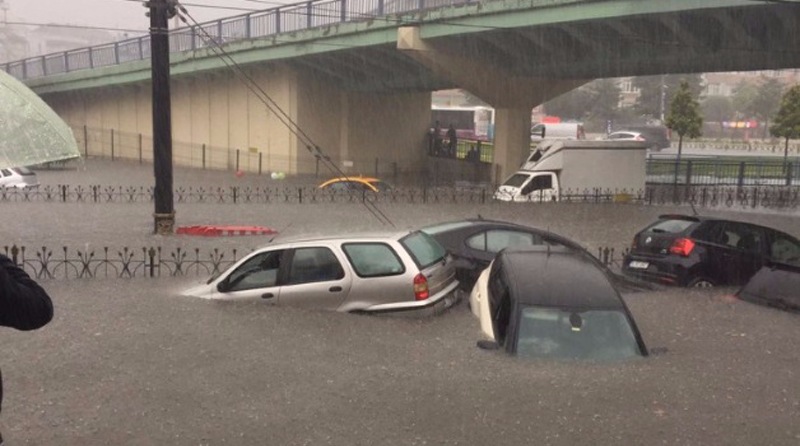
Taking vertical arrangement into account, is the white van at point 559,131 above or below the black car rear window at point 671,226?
above

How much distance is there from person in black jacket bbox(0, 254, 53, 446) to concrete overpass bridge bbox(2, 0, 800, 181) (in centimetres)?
1721

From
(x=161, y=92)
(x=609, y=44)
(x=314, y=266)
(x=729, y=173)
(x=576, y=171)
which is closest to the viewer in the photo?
(x=314, y=266)

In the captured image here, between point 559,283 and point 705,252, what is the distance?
5.05 metres

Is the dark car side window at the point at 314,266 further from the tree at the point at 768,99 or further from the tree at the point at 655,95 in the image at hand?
the tree at the point at 768,99

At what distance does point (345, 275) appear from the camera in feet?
27.4

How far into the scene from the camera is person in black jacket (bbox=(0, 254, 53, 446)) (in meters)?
2.89

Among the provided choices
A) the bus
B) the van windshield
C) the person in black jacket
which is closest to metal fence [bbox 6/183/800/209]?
the van windshield

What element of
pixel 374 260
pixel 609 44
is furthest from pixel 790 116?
pixel 374 260

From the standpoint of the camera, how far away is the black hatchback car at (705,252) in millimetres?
10750

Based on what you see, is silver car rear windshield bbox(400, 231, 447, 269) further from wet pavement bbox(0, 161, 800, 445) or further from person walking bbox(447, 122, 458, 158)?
person walking bbox(447, 122, 458, 158)

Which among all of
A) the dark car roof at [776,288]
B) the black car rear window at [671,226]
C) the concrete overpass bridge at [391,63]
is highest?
the concrete overpass bridge at [391,63]

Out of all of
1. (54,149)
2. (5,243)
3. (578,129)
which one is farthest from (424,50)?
(578,129)

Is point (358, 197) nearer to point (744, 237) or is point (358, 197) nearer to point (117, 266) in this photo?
point (117, 266)

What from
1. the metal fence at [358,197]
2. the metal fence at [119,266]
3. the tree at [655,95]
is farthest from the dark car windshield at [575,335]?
the tree at [655,95]
